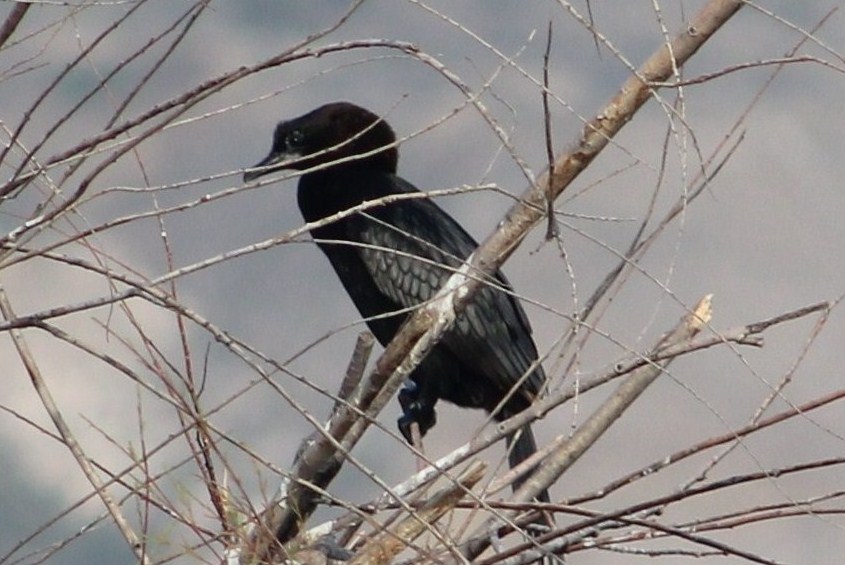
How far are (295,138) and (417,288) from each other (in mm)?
757

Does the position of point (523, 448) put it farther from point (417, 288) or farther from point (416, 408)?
point (417, 288)

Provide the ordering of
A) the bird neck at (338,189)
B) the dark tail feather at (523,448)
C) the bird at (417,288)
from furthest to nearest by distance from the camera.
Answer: the bird neck at (338,189), the bird at (417,288), the dark tail feather at (523,448)

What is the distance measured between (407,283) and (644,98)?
2.50m

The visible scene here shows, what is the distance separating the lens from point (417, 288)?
4.78 metres

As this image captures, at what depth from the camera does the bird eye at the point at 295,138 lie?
5.07m

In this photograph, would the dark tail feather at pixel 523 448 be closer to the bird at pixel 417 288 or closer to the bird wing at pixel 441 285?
the bird at pixel 417 288

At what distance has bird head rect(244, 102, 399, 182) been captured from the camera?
5.04 meters

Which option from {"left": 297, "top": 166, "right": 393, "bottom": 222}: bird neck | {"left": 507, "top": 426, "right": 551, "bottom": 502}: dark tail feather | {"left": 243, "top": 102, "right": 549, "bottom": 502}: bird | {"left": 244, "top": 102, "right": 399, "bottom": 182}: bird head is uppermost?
{"left": 244, "top": 102, "right": 399, "bottom": 182}: bird head

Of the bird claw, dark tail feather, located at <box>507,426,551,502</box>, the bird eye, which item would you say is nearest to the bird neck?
the bird eye

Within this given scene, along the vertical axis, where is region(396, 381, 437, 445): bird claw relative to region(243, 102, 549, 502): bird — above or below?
below

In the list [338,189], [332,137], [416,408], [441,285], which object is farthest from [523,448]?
[332,137]

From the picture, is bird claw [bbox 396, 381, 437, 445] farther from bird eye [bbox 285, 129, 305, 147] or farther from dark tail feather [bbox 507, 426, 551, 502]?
bird eye [bbox 285, 129, 305, 147]

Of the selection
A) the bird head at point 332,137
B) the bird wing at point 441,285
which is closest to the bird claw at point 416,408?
the bird wing at point 441,285

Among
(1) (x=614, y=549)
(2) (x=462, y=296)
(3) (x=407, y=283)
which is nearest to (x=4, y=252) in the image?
(2) (x=462, y=296)
